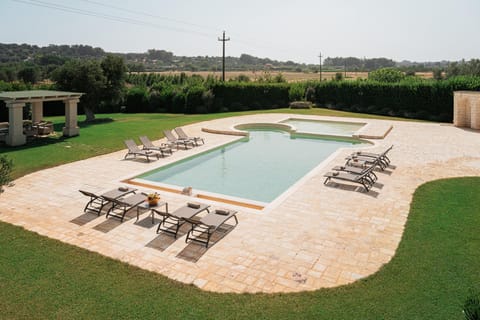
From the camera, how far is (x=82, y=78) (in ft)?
89.7

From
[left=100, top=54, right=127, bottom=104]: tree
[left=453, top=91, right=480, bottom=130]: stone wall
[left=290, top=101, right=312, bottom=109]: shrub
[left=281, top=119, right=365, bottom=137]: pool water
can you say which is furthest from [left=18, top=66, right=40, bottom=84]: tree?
[left=453, top=91, right=480, bottom=130]: stone wall

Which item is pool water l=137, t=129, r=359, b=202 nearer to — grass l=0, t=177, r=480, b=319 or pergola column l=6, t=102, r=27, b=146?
grass l=0, t=177, r=480, b=319

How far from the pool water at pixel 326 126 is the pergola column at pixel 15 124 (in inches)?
636

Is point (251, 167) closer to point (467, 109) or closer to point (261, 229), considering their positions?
point (261, 229)

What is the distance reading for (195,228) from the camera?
31.3 ft

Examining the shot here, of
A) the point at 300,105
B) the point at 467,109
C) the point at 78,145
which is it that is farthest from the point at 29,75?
the point at 467,109

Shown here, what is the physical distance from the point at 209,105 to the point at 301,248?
2991 cm

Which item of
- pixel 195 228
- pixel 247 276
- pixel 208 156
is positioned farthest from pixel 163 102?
pixel 247 276

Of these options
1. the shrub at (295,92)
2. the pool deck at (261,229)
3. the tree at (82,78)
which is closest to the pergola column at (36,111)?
the tree at (82,78)

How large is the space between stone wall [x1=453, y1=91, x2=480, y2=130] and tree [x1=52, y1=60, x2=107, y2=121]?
25.1 metres

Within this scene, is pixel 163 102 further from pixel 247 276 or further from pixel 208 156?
pixel 247 276

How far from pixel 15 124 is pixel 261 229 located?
1530 cm

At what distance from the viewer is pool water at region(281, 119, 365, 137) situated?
2536 cm

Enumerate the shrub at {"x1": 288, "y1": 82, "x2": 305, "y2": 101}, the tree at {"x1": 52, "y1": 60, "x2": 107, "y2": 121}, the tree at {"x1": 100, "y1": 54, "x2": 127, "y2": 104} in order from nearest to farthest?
1. the tree at {"x1": 52, "y1": 60, "x2": 107, "y2": 121}
2. the tree at {"x1": 100, "y1": 54, "x2": 127, "y2": 104}
3. the shrub at {"x1": 288, "y1": 82, "x2": 305, "y2": 101}
